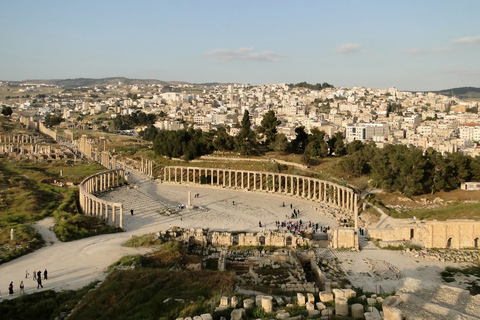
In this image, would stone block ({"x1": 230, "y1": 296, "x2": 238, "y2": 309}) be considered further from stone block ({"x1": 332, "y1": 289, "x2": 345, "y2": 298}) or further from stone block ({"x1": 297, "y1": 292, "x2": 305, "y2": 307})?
stone block ({"x1": 332, "y1": 289, "x2": 345, "y2": 298})

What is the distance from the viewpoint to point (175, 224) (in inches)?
1426

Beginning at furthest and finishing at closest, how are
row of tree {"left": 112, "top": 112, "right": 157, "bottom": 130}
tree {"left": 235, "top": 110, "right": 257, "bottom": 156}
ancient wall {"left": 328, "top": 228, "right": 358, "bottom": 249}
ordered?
row of tree {"left": 112, "top": 112, "right": 157, "bottom": 130} → tree {"left": 235, "top": 110, "right": 257, "bottom": 156} → ancient wall {"left": 328, "top": 228, "right": 358, "bottom": 249}

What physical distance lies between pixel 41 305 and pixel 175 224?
18.1 m

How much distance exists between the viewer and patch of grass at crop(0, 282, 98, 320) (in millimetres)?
17750

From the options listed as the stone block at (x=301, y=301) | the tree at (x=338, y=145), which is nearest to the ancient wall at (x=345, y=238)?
the stone block at (x=301, y=301)

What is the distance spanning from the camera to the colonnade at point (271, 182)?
44.6m

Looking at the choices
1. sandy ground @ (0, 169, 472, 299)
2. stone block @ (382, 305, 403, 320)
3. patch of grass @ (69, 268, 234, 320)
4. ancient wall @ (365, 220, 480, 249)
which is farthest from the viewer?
ancient wall @ (365, 220, 480, 249)

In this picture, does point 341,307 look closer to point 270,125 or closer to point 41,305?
point 41,305

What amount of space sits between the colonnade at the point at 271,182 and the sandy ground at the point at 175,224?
1.55 meters

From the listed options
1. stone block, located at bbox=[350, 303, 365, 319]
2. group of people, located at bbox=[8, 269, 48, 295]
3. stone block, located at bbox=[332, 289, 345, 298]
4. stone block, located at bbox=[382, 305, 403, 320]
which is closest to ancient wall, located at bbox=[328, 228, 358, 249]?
stone block, located at bbox=[332, 289, 345, 298]

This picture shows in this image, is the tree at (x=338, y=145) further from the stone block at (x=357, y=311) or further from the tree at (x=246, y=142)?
the stone block at (x=357, y=311)

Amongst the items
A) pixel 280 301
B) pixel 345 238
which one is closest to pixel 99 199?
pixel 345 238

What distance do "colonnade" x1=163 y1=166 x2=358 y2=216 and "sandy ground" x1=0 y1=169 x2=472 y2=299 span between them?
61.0 inches

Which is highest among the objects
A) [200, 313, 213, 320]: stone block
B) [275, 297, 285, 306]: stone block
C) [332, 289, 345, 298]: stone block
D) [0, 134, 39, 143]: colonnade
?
[0, 134, 39, 143]: colonnade
